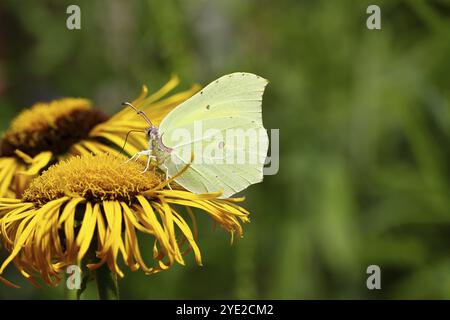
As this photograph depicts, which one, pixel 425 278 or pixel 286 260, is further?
pixel 286 260

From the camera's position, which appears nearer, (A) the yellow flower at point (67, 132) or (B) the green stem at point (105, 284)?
(B) the green stem at point (105, 284)

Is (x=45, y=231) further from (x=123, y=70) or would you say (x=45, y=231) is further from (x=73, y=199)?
(x=123, y=70)

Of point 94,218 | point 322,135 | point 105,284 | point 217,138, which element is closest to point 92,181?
point 94,218

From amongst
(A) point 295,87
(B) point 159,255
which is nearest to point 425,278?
(A) point 295,87

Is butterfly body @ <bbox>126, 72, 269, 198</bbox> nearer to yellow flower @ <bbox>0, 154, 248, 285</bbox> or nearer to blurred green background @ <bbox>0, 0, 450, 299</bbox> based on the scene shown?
yellow flower @ <bbox>0, 154, 248, 285</bbox>

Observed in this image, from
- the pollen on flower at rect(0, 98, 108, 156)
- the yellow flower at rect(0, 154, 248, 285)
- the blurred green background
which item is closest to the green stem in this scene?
the yellow flower at rect(0, 154, 248, 285)

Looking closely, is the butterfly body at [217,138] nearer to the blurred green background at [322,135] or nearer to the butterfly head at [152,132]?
the butterfly head at [152,132]

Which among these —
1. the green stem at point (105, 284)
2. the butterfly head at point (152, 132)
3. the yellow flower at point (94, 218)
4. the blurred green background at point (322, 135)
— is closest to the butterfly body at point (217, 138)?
the butterfly head at point (152, 132)
